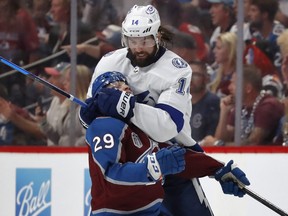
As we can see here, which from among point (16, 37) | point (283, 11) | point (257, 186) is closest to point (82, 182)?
point (257, 186)

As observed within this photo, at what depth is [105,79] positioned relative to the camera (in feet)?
10.4

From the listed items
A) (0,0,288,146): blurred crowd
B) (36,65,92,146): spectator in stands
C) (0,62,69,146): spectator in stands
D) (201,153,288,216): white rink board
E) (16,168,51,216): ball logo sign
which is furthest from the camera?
(0,62,69,146): spectator in stands

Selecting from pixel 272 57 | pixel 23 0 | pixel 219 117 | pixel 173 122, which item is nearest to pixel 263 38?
→ pixel 272 57

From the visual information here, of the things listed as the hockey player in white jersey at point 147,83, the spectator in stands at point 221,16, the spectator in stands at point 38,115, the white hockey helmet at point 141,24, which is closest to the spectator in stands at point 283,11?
the spectator in stands at point 221,16

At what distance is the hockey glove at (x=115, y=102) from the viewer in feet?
10.0

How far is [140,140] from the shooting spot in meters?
3.21

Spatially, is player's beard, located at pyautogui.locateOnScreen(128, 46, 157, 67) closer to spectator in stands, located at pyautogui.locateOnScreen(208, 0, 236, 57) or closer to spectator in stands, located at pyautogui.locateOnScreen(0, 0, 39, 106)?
spectator in stands, located at pyautogui.locateOnScreen(208, 0, 236, 57)

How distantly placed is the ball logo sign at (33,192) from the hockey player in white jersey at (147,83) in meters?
1.41

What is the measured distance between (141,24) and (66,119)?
192 centimetres

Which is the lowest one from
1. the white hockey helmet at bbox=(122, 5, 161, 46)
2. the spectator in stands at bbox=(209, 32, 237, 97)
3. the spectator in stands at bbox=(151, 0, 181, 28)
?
the white hockey helmet at bbox=(122, 5, 161, 46)

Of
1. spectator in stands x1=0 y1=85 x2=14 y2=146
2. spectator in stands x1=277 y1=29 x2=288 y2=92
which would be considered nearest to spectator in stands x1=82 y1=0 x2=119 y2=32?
spectator in stands x1=0 y1=85 x2=14 y2=146

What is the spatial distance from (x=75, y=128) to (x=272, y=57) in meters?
1.08

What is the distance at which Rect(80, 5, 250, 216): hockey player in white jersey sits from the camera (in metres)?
3.13

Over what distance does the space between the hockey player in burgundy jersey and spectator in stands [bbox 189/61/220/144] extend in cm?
162
